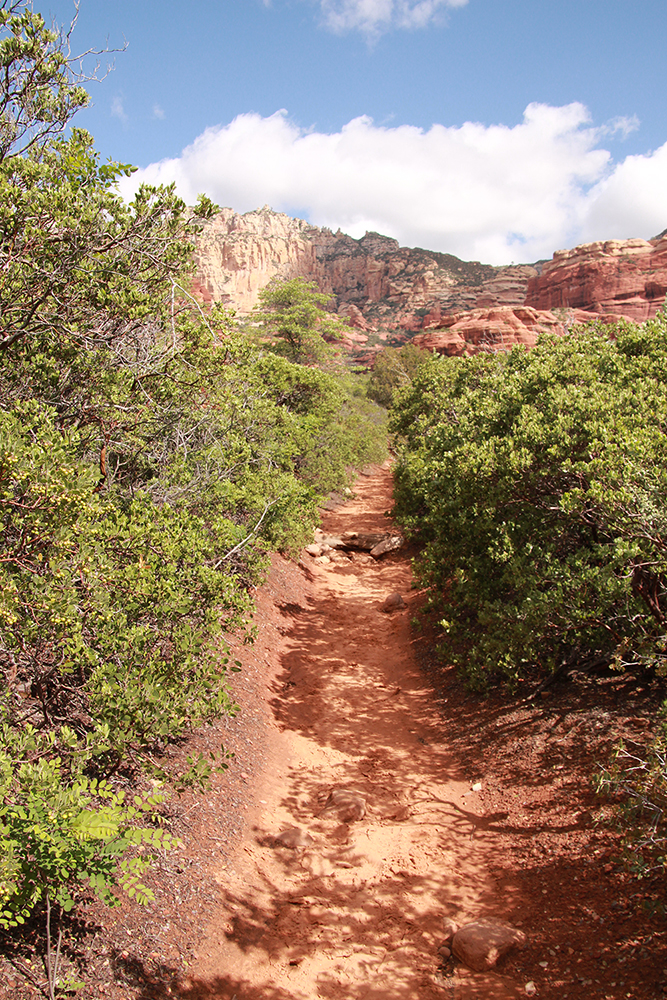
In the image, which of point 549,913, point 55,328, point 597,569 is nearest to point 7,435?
point 55,328

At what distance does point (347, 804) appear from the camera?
730 cm

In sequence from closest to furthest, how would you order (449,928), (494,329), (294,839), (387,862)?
(449,928)
(387,862)
(294,839)
(494,329)

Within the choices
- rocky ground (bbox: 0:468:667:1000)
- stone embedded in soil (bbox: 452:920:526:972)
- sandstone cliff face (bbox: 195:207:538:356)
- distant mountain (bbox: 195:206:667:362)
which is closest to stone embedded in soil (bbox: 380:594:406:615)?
rocky ground (bbox: 0:468:667:1000)

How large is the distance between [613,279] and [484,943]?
78019 millimetres

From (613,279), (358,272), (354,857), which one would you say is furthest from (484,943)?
(358,272)

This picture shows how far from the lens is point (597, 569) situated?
6133 mm

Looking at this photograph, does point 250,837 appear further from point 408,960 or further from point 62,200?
point 62,200

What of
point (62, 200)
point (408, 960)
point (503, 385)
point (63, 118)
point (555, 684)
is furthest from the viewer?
point (503, 385)

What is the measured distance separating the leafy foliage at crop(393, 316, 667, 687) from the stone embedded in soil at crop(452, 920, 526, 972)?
2622 millimetres

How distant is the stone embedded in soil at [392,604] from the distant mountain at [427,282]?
25009 millimetres

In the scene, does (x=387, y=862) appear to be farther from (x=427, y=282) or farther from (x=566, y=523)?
(x=427, y=282)

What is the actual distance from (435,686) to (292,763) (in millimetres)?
3172

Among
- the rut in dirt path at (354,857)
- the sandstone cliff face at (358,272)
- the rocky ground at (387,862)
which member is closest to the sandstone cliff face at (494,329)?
the sandstone cliff face at (358,272)

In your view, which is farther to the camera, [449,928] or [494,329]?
[494,329]
